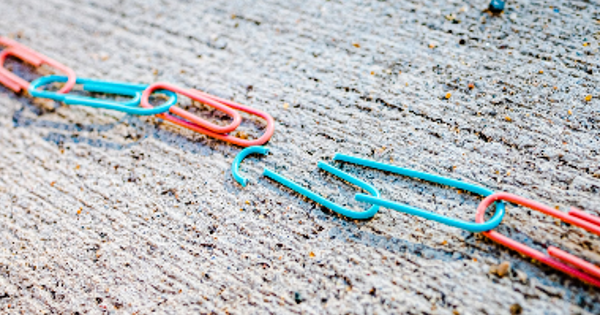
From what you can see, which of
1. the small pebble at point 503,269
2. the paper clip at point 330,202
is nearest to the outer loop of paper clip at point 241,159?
the paper clip at point 330,202

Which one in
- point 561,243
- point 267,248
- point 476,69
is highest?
point 476,69

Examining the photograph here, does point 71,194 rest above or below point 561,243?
below

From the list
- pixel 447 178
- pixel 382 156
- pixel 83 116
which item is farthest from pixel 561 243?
pixel 83 116

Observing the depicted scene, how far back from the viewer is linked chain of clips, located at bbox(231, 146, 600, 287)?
1436 millimetres

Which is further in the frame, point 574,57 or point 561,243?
point 574,57

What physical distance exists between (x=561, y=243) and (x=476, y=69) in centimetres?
90

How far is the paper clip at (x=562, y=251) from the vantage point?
1406 mm

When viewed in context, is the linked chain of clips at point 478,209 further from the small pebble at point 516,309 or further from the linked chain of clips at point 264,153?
the small pebble at point 516,309

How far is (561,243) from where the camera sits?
152cm

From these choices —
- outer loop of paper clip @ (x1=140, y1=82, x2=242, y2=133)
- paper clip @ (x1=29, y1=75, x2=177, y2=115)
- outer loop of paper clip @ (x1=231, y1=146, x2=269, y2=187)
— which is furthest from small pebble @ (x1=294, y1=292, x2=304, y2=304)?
paper clip @ (x1=29, y1=75, x2=177, y2=115)

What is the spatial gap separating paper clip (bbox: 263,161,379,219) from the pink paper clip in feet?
4.30

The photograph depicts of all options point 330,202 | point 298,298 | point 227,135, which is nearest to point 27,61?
point 227,135

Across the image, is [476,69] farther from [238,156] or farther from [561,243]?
[238,156]

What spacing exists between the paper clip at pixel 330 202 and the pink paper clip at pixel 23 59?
131 cm
